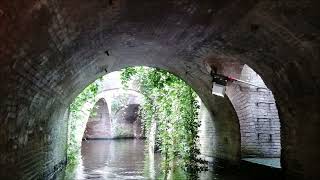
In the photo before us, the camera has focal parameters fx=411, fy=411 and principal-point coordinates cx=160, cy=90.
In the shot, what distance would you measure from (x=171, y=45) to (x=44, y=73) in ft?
10.3

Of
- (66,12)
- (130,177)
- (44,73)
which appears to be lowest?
(130,177)

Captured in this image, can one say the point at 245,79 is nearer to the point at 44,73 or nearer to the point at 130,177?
the point at 130,177

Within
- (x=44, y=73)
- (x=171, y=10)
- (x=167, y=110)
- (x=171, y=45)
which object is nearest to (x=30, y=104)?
(x=44, y=73)

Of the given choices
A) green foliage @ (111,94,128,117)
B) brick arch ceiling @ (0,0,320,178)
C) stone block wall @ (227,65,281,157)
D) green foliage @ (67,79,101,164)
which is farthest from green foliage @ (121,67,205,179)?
green foliage @ (111,94,128,117)

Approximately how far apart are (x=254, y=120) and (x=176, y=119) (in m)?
4.39

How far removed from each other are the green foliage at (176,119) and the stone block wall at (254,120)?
6.10ft

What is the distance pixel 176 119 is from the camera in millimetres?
15164

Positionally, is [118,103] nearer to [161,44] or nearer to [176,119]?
[176,119]

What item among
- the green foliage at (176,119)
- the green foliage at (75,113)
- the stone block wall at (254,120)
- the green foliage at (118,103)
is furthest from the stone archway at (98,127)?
the stone block wall at (254,120)

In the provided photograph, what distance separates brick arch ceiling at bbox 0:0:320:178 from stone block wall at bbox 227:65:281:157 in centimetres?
215

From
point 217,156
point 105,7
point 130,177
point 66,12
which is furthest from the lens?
point 217,156

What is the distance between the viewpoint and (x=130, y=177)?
35.0 feet

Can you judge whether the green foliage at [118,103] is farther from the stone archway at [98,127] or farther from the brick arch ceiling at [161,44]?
the brick arch ceiling at [161,44]

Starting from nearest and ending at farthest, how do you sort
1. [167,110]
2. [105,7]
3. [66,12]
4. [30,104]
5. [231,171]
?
1. [66,12]
2. [105,7]
3. [30,104]
4. [231,171]
5. [167,110]
